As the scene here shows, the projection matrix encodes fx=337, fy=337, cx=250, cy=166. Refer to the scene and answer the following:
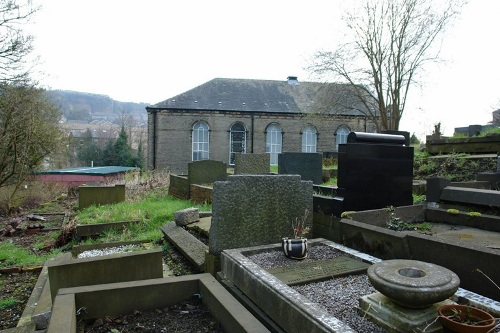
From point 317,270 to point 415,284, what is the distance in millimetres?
1508

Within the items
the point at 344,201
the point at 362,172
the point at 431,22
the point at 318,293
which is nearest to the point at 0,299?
the point at 318,293

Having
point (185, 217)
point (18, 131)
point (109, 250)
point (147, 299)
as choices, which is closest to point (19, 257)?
point (109, 250)

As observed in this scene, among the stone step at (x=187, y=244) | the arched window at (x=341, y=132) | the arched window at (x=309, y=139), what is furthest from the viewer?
the arched window at (x=341, y=132)

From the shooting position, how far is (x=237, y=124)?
1087 inches

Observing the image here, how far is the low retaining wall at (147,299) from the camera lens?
3.03 meters

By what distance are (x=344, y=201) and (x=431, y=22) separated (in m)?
18.1

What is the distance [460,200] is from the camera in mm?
5820

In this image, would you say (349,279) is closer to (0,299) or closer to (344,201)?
(344,201)

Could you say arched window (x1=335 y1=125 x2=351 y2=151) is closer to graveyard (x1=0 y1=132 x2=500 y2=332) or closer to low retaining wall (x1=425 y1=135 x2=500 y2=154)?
low retaining wall (x1=425 y1=135 x2=500 y2=154)

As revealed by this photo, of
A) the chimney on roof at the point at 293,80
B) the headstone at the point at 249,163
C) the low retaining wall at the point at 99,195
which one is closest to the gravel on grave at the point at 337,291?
the headstone at the point at 249,163

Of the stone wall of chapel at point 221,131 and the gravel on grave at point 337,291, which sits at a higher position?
the stone wall of chapel at point 221,131

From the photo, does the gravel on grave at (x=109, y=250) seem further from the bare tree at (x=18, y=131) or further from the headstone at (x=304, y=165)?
the bare tree at (x=18, y=131)

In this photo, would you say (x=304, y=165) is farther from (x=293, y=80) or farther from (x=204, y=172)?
(x=293, y=80)

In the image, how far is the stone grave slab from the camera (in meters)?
3.55
